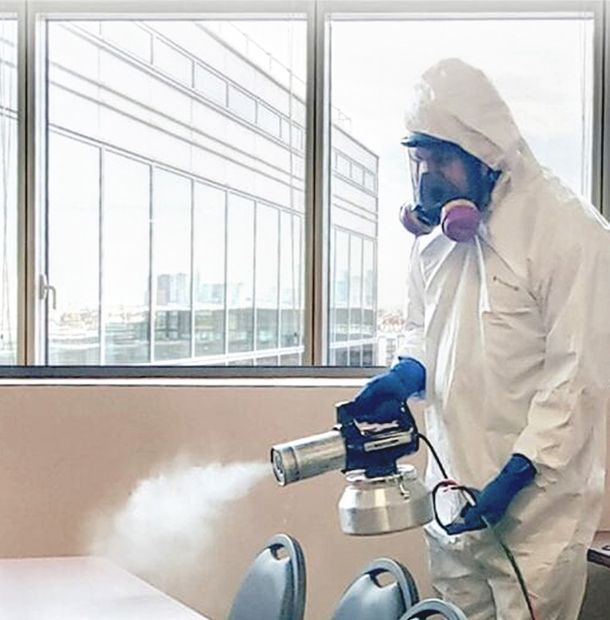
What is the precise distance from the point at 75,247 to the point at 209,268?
0.43m

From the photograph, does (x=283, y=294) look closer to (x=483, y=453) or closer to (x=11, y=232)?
(x=11, y=232)

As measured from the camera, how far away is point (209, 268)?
315 cm

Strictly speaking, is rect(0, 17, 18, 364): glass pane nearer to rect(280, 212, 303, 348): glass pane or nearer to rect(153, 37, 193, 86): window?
rect(153, 37, 193, 86): window

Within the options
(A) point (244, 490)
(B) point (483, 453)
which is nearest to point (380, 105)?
(A) point (244, 490)

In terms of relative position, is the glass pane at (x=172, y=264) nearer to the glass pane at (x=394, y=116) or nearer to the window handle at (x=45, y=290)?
the window handle at (x=45, y=290)

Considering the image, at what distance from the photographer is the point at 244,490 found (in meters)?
2.80

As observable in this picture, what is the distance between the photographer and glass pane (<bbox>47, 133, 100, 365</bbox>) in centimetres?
315

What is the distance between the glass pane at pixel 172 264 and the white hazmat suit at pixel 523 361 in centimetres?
123

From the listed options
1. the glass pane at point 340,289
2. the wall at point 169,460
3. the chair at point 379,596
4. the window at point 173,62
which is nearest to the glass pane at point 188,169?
the window at point 173,62

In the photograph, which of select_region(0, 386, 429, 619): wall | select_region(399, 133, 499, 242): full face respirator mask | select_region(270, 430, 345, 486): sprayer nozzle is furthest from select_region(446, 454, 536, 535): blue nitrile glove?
select_region(0, 386, 429, 619): wall

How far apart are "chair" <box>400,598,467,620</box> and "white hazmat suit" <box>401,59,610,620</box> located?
373mm

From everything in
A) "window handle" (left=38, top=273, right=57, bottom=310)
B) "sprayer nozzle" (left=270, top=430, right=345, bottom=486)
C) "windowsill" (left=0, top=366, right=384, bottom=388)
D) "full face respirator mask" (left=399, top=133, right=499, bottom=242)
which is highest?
"full face respirator mask" (left=399, top=133, right=499, bottom=242)

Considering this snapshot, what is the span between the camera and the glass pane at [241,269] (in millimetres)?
3148

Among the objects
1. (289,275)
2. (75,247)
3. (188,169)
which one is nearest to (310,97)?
(188,169)
